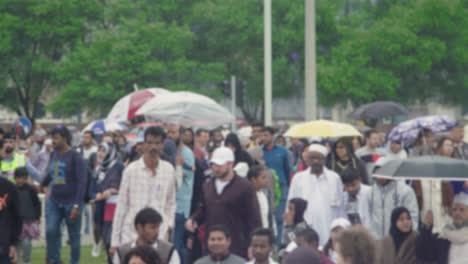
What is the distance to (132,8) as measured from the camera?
5266 centimetres

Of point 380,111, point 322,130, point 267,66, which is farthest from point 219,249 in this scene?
point 380,111

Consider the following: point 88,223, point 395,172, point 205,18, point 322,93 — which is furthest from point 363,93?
point 395,172

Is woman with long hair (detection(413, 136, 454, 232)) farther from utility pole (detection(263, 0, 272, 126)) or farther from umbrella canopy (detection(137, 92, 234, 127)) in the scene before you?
utility pole (detection(263, 0, 272, 126))

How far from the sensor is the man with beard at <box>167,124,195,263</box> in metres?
15.9

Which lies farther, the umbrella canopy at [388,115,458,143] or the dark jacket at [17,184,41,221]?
the umbrella canopy at [388,115,458,143]

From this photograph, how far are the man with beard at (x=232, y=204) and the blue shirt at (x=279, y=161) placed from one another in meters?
6.11

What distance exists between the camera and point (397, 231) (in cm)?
1270

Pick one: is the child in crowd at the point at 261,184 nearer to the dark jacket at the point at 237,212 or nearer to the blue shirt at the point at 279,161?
the dark jacket at the point at 237,212

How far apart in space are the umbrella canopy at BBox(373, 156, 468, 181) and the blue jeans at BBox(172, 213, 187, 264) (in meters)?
3.49

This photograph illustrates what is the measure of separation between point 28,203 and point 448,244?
185 inches

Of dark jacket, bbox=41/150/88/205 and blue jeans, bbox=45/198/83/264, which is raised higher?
dark jacket, bbox=41/150/88/205

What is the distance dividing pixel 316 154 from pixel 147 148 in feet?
7.65

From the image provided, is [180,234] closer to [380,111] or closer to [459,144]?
[459,144]

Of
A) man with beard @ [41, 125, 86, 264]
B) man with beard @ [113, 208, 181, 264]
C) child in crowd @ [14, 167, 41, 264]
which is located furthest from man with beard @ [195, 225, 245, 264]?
man with beard @ [41, 125, 86, 264]
